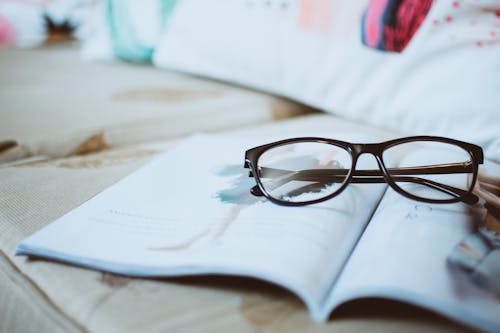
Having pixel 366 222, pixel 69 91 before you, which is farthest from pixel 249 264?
pixel 69 91

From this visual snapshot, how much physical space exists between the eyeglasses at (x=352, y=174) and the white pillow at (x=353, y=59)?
114 mm

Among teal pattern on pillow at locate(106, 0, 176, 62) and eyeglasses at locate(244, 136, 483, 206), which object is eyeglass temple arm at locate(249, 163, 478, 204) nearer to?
eyeglasses at locate(244, 136, 483, 206)

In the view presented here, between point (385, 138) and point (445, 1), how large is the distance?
182 millimetres

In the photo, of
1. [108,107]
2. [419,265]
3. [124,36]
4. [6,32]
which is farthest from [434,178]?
[6,32]

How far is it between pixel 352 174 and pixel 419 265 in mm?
128

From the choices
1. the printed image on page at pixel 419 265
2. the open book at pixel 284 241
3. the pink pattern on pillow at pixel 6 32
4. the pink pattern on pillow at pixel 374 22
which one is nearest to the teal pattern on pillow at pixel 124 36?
the pink pattern on pillow at pixel 6 32

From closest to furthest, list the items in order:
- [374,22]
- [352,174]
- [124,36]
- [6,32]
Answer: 1. [352,174]
2. [374,22]
3. [124,36]
4. [6,32]

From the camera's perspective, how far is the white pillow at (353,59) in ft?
1.72

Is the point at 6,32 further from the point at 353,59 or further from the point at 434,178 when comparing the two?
the point at 434,178

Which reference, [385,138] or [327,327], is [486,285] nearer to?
[327,327]

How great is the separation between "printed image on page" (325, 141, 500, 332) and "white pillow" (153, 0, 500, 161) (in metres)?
0.21

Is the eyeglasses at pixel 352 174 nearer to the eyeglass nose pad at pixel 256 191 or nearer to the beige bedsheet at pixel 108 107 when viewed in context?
the eyeglass nose pad at pixel 256 191

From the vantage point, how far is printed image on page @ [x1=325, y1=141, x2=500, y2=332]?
0.27m

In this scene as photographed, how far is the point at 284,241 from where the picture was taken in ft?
1.05
